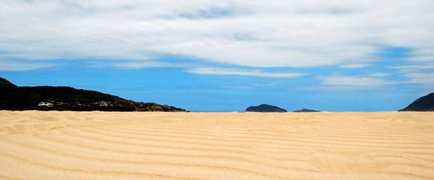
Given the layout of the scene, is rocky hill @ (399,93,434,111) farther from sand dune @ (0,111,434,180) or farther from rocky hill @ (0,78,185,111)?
sand dune @ (0,111,434,180)

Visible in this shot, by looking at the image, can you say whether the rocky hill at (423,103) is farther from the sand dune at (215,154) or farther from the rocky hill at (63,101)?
the sand dune at (215,154)

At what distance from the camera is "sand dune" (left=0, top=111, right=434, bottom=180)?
7.79 feet

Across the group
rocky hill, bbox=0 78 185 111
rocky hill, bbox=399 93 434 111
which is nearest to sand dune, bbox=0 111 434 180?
rocky hill, bbox=0 78 185 111

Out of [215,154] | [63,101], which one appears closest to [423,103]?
[63,101]

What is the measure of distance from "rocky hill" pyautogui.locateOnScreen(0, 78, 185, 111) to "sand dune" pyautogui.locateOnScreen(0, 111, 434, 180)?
42.9 feet

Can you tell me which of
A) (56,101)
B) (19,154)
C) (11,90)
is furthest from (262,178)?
(11,90)

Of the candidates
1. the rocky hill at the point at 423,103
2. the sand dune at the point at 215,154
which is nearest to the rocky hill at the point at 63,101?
the sand dune at the point at 215,154

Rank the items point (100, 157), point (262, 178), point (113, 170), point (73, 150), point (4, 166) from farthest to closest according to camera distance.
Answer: point (73, 150) < point (100, 157) < point (4, 166) < point (113, 170) < point (262, 178)

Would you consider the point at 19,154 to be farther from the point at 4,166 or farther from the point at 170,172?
the point at 170,172

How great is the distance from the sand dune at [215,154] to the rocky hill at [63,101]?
1307 cm

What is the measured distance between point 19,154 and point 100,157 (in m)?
0.73

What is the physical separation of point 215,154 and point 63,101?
54.4 ft

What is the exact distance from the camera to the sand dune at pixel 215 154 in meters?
2.37

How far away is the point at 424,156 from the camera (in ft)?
9.39
